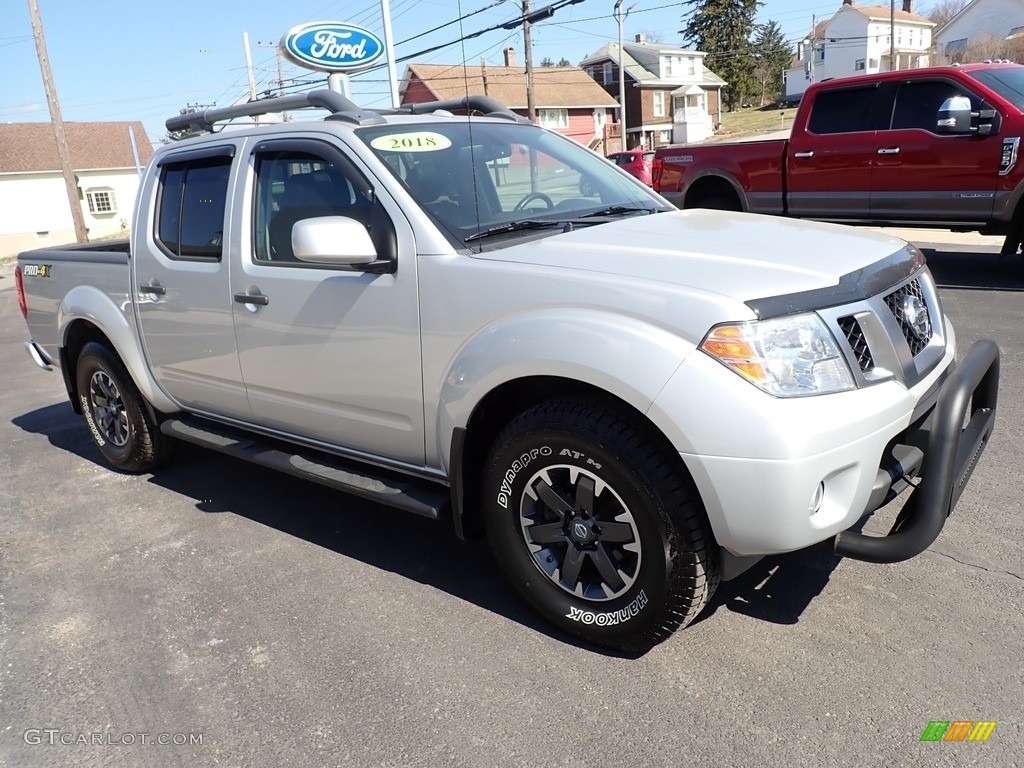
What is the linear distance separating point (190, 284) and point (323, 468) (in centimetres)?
120

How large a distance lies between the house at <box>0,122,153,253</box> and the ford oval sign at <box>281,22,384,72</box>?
129 feet

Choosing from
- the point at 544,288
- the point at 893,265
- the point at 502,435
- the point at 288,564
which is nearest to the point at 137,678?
the point at 288,564

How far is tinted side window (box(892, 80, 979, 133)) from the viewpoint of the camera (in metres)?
8.49

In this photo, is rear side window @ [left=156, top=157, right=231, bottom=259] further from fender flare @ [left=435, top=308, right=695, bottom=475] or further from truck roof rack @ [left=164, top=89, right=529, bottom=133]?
fender flare @ [left=435, top=308, right=695, bottom=475]

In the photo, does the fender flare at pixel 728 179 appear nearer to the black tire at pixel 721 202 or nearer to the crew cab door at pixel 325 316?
the black tire at pixel 721 202

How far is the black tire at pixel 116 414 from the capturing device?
15.8 ft

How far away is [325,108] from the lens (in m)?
3.85

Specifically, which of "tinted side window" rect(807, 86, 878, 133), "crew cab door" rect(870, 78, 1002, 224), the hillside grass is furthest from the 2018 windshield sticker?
the hillside grass

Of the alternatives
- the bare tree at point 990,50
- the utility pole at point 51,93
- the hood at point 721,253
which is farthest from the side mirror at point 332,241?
the bare tree at point 990,50

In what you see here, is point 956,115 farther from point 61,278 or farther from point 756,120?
point 756,120

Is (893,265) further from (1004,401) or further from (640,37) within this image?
(640,37)

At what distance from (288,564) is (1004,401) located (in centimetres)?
430

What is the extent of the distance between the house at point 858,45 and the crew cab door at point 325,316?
7157 centimetres

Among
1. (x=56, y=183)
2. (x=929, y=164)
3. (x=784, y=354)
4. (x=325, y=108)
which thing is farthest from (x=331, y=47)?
(x=56, y=183)
